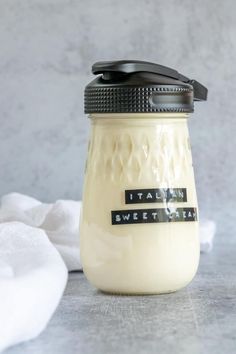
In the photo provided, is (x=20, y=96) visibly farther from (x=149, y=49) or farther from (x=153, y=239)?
(x=153, y=239)

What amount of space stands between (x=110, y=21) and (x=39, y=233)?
39 cm

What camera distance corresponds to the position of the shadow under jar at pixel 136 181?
721mm

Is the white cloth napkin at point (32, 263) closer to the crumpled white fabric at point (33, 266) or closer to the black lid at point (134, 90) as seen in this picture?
the crumpled white fabric at point (33, 266)

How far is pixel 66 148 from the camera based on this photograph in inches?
42.3

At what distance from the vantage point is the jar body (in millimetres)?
728

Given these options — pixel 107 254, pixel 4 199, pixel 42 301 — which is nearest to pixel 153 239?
pixel 107 254

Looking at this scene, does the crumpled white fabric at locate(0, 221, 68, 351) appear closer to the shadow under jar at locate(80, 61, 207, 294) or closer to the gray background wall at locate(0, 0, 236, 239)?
the shadow under jar at locate(80, 61, 207, 294)

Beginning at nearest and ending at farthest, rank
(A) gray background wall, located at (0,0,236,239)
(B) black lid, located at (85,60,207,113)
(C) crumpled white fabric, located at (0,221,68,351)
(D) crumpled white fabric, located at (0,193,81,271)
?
(C) crumpled white fabric, located at (0,221,68,351), (B) black lid, located at (85,60,207,113), (D) crumpled white fabric, located at (0,193,81,271), (A) gray background wall, located at (0,0,236,239)

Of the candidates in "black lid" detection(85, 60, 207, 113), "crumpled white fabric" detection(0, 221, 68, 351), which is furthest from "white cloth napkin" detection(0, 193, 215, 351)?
"black lid" detection(85, 60, 207, 113)

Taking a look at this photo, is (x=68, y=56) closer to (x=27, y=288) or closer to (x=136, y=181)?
(x=136, y=181)

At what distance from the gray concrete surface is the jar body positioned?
0.08ft

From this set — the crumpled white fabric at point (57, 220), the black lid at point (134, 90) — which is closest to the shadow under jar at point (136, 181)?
the black lid at point (134, 90)

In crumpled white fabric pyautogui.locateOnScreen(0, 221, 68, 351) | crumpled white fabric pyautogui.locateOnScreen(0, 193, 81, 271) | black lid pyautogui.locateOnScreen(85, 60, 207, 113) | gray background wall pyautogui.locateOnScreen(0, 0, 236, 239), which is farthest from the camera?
gray background wall pyautogui.locateOnScreen(0, 0, 236, 239)

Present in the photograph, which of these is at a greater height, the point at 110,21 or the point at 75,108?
the point at 110,21
